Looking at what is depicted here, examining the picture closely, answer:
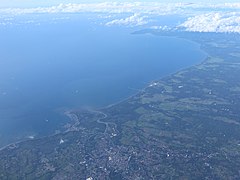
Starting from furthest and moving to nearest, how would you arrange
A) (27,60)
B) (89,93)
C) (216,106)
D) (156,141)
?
(27,60) < (89,93) < (216,106) < (156,141)

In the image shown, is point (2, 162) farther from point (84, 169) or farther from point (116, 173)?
point (116, 173)

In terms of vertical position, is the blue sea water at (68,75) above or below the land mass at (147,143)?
below

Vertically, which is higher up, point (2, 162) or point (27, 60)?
point (2, 162)

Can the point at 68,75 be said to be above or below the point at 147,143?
below

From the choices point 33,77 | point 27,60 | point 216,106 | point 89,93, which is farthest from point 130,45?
point 216,106

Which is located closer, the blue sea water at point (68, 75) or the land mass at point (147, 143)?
the land mass at point (147, 143)

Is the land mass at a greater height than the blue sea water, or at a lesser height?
greater

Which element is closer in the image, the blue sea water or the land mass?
the land mass

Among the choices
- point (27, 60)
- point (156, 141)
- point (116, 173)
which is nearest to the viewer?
point (116, 173)
